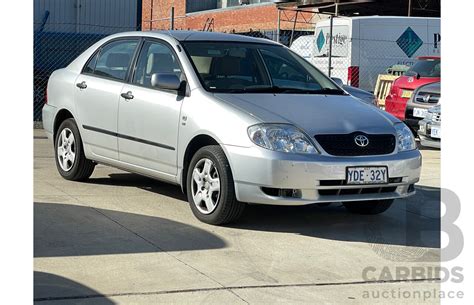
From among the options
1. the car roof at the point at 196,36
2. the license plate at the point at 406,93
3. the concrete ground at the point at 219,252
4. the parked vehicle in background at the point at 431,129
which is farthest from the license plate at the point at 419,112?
the car roof at the point at 196,36

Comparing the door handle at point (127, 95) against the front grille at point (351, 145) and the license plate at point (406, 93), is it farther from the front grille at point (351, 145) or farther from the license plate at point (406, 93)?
the license plate at point (406, 93)

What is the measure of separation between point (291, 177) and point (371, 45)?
1448 centimetres

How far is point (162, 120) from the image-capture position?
7141 mm

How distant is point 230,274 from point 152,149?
7.37 feet

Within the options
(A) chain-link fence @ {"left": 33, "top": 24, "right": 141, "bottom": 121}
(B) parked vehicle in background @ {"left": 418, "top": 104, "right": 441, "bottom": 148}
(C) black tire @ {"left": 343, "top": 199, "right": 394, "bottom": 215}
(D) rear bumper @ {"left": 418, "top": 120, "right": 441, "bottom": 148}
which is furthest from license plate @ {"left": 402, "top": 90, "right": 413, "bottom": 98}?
(C) black tire @ {"left": 343, "top": 199, "right": 394, "bottom": 215}

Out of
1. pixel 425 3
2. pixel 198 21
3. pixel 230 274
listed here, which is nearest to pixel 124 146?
pixel 230 274

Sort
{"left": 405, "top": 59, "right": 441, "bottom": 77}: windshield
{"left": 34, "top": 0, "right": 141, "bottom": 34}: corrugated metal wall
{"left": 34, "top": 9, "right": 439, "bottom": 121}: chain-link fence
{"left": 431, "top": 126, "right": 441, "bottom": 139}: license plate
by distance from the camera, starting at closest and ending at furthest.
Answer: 1. {"left": 431, "top": 126, "right": 441, "bottom": 139}: license plate
2. {"left": 405, "top": 59, "right": 441, "bottom": 77}: windshield
3. {"left": 34, "top": 9, "right": 439, "bottom": 121}: chain-link fence
4. {"left": 34, "top": 0, "right": 141, "bottom": 34}: corrugated metal wall

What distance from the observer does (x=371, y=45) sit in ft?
65.9

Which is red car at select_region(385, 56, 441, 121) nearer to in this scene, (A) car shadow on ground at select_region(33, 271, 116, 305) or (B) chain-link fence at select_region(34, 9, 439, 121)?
(B) chain-link fence at select_region(34, 9, 439, 121)

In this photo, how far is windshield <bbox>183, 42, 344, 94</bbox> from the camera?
7.17 m

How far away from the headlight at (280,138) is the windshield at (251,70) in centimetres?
81

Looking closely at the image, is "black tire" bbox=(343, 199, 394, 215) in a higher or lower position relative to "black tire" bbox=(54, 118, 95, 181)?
lower

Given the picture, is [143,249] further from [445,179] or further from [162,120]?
[445,179]

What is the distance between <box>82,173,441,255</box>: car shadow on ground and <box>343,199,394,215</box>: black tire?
6 cm
